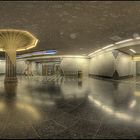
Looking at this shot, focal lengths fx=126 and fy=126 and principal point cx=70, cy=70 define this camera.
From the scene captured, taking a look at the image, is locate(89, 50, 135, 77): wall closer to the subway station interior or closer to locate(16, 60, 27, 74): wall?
the subway station interior

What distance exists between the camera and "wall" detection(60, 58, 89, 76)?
29.6 metres

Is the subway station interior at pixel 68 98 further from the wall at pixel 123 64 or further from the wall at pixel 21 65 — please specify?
the wall at pixel 21 65

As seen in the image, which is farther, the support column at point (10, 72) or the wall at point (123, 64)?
the wall at point (123, 64)

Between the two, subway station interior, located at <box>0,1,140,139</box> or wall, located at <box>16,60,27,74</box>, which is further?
wall, located at <box>16,60,27,74</box>

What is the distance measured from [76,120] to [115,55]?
1545 centimetres

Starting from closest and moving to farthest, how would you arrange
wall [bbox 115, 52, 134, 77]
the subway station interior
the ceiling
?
the subway station interior, the ceiling, wall [bbox 115, 52, 134, 77]

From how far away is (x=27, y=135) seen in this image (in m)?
2.45

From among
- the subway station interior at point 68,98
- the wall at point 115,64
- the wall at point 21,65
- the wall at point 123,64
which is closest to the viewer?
the subway station interior at point 68,98

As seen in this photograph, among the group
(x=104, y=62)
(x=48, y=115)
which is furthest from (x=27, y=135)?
(x=104, y=62)

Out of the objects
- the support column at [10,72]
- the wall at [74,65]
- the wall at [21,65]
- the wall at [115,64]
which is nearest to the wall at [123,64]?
the wall at [115,64]

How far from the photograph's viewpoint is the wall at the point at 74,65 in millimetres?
29625

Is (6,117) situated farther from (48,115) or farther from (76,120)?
(76,120)

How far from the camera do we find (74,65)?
30.0 meters

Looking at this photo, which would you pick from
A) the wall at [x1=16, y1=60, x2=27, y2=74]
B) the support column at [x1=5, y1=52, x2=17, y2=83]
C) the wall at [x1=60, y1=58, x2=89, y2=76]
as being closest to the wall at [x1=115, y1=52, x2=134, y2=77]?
the wall at [x1=60, y1=58, x2=89, y2=76]
